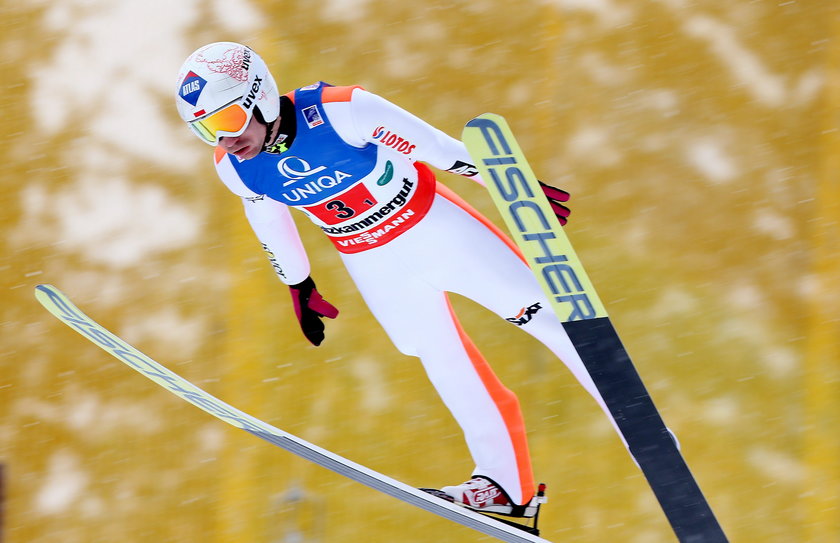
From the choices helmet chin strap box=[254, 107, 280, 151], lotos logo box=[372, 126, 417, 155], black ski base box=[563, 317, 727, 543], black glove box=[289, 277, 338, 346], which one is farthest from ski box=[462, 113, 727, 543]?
black glove box=[289, 277, 338, 346]

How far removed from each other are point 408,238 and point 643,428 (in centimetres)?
81

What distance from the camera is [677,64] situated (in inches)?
148

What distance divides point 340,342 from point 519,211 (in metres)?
1.41

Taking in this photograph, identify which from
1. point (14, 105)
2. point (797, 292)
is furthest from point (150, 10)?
point (797, 292)

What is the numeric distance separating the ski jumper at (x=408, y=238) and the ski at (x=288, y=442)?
0.58ft

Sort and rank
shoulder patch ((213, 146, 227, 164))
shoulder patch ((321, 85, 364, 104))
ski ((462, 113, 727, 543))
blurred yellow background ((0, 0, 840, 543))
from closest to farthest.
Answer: ski ((462, 113, 727, 543))
shoulder patch ((321, 85, 364, 104))
shoulder patch ((213, 146, 227, 164))
blurred yellow background ((0, 0, 840, 543))

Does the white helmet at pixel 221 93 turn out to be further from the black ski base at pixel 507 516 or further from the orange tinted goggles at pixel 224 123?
the black ski base at pixel 507 516

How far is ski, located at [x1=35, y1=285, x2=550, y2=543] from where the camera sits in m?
2.59

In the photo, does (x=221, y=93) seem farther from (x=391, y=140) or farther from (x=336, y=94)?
(x=391, y=140)

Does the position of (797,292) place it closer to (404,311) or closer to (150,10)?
(404,311)

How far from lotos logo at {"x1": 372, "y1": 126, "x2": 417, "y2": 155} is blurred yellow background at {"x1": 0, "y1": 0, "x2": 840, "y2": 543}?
1.07 m

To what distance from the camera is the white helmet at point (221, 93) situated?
7.85 feet

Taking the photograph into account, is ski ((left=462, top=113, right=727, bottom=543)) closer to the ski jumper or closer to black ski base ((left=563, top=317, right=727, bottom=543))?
black ski base ((left=563, top=317, right=727, bottom=543))

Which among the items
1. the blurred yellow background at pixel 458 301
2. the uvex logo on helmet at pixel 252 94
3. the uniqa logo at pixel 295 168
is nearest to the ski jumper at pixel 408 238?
the uniqa logo at pixel 295 168
